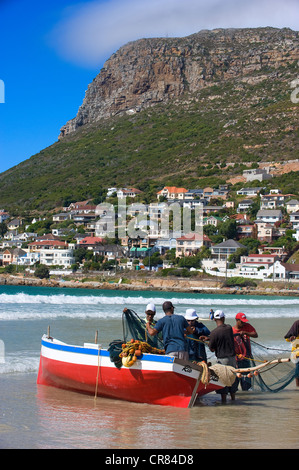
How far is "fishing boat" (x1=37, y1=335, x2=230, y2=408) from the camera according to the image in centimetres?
857

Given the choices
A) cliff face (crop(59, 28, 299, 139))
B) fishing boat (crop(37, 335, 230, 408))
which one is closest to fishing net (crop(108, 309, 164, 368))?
fishing boat (crop(37, 335, 230, 408))

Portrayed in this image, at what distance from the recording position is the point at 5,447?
632 centimetres

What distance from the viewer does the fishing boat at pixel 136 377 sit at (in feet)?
28.1

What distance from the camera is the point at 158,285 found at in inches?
3034

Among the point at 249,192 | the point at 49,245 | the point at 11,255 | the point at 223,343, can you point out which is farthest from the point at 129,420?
the point at 249,192

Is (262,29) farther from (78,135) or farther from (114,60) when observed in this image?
(78,135)

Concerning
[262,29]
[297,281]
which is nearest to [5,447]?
[297,281]

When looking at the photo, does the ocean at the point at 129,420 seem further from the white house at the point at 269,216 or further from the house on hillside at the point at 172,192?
the house on hillside at the point at 172,192

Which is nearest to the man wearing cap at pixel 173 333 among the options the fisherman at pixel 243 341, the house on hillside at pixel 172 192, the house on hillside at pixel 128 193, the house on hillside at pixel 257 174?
the fisherman at pixel 243 341

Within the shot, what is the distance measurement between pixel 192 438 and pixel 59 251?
3411 inches

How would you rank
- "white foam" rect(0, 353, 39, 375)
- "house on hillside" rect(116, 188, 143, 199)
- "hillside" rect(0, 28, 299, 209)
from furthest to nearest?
1. "hillside" rect(0, 28, 299, 209)
2. "house on hillside" rect(116, 188, 143, 199)
3. "white foam" rect(0, 353, 39, 375)

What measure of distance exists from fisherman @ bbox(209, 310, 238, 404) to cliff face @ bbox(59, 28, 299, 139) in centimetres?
13772

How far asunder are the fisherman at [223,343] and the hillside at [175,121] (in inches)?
3663

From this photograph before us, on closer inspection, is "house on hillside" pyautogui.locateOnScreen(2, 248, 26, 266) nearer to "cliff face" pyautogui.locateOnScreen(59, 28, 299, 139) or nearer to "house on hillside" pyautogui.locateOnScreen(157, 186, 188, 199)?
"house on hillside" pyautogui.locateOnScreen(157, 186, 188, 199)
